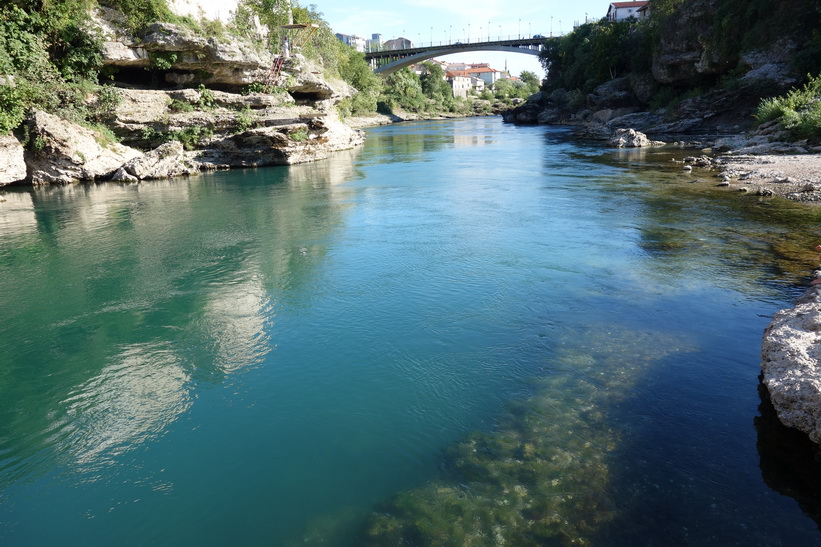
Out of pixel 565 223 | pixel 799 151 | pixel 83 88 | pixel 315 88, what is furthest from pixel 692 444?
pixel 315 88

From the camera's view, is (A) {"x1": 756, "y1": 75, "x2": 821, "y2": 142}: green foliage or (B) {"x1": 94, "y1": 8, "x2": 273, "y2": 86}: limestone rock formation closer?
(A) {"x1": 756, "y1": 75, "x2": 821, "y2": 142}: green foliage

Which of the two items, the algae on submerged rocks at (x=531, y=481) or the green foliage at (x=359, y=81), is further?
the green foliage at (x=359, y=81)

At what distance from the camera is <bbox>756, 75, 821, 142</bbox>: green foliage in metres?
19.4

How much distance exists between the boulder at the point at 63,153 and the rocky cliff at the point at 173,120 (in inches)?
1.2

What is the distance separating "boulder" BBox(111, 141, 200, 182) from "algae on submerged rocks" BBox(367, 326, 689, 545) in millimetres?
19185

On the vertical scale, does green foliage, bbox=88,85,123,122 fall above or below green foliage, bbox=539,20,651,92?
below

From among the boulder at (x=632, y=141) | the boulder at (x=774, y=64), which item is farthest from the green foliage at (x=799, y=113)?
the boulder at (x=632, y=141)

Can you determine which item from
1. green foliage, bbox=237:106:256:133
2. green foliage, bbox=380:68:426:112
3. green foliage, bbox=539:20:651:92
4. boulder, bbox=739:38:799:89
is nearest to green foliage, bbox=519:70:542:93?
green foliage, bbox=380:68:426:112

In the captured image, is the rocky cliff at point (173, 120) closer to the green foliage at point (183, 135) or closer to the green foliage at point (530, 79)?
the green foliage at point (183, 135)

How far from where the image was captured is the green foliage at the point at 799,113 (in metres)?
19.4

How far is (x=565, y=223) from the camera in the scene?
1186cm

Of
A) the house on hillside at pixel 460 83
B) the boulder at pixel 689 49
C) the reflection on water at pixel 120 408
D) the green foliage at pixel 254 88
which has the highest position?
the house on hillside at pixel 460 83

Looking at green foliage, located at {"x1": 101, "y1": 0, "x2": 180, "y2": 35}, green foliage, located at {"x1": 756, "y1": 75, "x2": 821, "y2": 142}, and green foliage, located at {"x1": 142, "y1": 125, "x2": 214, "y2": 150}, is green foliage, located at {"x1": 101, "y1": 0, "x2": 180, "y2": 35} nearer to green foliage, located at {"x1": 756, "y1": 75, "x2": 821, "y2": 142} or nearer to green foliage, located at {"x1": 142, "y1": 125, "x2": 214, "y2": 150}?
green foliage, located at {"x1": 142, "y1": 125, "x2": 214, "y2": 150}

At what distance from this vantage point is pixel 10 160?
16844mm
